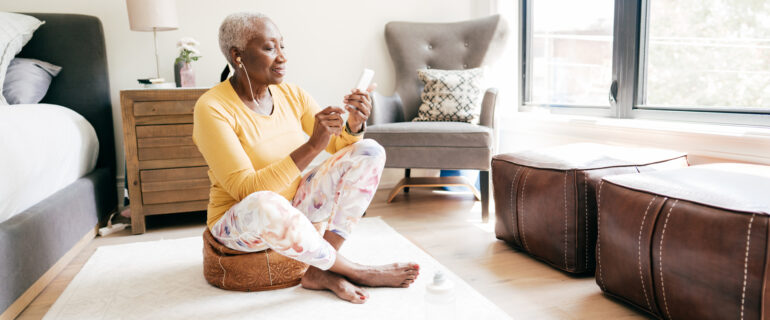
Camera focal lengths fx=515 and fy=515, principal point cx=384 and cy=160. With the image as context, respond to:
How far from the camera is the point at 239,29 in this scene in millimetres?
1496

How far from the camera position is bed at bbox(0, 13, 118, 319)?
150cm

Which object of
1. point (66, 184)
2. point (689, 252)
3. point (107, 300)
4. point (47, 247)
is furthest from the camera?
point (66, 184)

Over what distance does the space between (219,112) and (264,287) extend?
1.85 ft

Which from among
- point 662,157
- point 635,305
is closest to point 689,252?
point 635,305

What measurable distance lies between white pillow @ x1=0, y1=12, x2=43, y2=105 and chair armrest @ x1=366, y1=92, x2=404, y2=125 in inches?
65.1

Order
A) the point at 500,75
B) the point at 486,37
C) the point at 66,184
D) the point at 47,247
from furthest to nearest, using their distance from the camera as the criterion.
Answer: the point at 500,75 < the point at 486,37 < the point at 66,184 < the point at 47,247

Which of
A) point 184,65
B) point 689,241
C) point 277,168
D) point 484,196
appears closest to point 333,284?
point 277,168

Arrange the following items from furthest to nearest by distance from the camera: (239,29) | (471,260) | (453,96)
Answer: (453,96) < (471,260) < (239,29)

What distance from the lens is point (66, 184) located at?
6.85 feet

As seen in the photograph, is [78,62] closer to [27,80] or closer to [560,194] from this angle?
[27,80]

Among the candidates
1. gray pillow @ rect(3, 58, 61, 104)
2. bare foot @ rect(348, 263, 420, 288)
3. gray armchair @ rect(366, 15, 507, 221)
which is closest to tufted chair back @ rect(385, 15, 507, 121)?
gray armchair @ rect(366, 15, 507, 221)

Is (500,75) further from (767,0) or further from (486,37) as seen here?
(767,0)

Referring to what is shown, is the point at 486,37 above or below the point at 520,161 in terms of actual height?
above

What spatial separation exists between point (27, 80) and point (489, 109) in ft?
7.17
